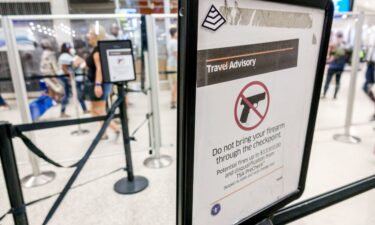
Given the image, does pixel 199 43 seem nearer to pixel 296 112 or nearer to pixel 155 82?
pixel 296 112

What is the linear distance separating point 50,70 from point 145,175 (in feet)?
6.30

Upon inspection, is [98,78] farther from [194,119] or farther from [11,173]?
[194,119]

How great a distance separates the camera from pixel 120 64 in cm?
238

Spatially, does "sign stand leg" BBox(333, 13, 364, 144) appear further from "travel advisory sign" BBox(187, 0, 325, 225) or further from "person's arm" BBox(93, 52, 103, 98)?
"travel advisory sign" BBox(187, 0, 325, 225)

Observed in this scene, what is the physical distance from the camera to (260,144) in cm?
64

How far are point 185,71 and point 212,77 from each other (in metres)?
0.06

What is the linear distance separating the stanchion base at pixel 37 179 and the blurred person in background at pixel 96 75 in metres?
1.04

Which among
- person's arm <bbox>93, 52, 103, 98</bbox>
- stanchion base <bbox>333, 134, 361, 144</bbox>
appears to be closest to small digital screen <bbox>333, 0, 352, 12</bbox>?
stanchion base <bbox>333, 134, 361, 144</bbox>

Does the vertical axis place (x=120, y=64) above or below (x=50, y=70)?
above

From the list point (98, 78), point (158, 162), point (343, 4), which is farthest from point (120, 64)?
point (343, 4)

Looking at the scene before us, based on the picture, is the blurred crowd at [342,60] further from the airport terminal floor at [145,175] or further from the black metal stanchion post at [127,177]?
the black metal stanchion post at [127,177]

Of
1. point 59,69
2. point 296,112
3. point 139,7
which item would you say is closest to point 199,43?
point 296,112

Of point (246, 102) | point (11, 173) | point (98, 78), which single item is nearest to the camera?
point (246, 102)

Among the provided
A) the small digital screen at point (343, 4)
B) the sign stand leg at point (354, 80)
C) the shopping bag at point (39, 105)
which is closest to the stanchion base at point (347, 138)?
the sign stand leg at point (354, 80)
